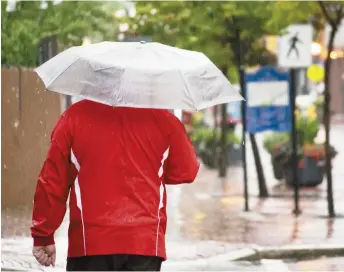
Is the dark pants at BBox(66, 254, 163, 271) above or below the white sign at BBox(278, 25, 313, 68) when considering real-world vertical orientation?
below

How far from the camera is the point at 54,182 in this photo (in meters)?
4.91

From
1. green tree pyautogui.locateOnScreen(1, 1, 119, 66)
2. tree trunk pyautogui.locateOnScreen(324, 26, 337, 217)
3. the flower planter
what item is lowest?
the flower planter

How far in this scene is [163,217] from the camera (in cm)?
502

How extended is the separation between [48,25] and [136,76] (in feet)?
49.9

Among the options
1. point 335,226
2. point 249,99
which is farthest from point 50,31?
point 335,226

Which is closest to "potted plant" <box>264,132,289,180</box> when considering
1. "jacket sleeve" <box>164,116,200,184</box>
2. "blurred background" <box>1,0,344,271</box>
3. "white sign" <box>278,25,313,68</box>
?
"blurred background" <box>1,0,344,271</box>

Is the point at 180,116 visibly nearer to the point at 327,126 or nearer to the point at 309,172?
the point at 327,126

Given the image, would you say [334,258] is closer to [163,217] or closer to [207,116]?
[163,217]

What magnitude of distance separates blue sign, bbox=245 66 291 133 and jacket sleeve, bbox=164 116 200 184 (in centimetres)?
1196

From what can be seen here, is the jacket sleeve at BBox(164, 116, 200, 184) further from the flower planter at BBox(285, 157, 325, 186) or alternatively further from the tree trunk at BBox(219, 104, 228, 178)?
the tree trunk at BBox(219, 104, 228, 178)

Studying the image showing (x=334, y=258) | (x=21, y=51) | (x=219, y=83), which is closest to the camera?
(x=219, y=83)

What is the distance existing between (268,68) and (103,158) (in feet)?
40.9

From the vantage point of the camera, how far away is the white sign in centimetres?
1648

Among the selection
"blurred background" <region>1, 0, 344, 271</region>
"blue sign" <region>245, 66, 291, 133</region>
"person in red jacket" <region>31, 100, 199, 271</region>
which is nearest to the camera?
"person in red jacket" <region>31, 100, 199, 271</region>
